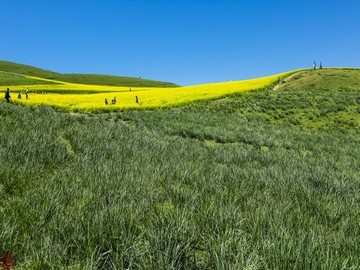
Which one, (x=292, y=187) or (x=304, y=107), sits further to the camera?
(x=304, y=107)

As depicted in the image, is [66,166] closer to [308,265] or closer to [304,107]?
[308,265]

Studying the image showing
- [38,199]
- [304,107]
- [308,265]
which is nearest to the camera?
[308,265]

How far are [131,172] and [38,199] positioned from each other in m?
2.30

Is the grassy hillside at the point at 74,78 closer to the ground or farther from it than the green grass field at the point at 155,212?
farther from it

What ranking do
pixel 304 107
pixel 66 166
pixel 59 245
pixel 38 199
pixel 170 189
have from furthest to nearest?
1. pixel 304 107
2. pixel 66 166
3. pixel 170 189
4. pixel 38 199
5. pixel 59 245

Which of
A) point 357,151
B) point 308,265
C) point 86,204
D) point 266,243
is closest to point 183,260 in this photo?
point 266,243

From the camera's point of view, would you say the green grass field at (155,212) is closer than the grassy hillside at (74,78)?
Yes

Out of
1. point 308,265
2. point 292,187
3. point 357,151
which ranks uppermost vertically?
point 308,265

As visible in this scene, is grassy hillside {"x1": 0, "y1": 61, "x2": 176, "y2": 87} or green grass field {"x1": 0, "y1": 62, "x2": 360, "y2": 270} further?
grassy hillside {"x1": 0, "y1": 61, "x2": 176, "y2": 87}

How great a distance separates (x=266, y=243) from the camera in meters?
3.39

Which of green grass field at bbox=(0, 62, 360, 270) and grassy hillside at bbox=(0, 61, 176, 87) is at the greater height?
grassy hillside at bbox=(0, 61, 176, 87)

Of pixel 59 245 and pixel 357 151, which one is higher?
pixel 59 245

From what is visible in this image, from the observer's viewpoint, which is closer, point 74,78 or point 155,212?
point 155,212

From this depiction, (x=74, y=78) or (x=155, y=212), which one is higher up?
(x=74, y=78)
